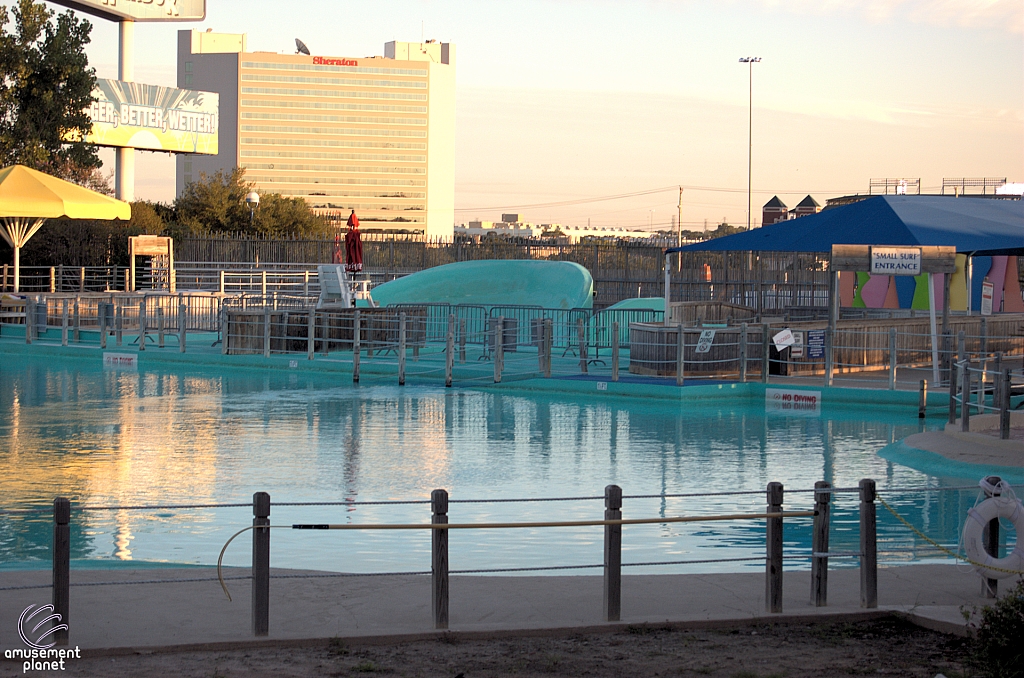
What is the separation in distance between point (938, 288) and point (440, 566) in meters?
28.3

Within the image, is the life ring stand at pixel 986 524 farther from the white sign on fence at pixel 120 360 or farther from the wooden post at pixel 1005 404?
the white sign on fence at pixel 120 360

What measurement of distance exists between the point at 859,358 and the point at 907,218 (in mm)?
3342

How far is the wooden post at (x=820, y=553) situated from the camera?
22.9 feet

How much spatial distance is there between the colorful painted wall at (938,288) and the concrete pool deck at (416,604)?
2566cm

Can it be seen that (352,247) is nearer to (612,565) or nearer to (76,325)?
(76,325)

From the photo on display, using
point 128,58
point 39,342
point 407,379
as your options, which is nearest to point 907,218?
point 407,379

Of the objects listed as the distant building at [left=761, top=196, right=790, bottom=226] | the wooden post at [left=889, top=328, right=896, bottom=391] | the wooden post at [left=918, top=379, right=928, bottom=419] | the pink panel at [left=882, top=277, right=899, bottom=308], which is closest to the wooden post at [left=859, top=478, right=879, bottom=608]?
the wooden post at [left=918, top=379, right=928, bottom=419]

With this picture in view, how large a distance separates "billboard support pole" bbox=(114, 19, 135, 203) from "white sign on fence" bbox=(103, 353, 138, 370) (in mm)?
41227

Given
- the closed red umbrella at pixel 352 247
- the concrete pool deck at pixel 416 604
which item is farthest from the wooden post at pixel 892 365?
the closed red umbrella at pixel 352 247

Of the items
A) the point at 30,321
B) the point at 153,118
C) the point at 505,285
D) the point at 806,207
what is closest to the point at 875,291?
the point at 505,285

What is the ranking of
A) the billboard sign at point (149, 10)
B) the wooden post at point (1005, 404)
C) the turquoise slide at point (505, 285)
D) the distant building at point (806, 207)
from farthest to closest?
the distant building at point (806, 207), the billboard sign at point (149, 10), the turquoise slide at point (505, 285), the wooden post at point (1005, 404)

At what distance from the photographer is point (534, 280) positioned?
31375mm

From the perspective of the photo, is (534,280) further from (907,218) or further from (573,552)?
(573,552)

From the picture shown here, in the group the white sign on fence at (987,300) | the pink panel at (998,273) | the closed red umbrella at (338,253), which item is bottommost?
the white sign on fence at (987,300)
